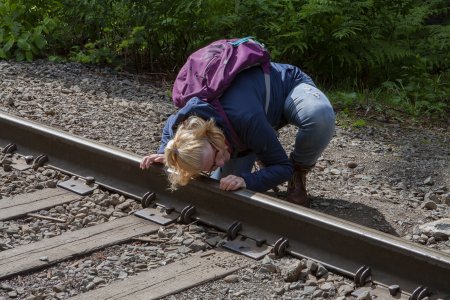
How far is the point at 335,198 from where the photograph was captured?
4.87m

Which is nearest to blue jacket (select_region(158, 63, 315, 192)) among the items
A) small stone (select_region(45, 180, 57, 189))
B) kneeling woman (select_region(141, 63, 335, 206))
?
kneeling woman (select_region(141, 63, 335, 206))

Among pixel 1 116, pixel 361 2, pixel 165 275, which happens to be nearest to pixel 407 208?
pixel 165 275

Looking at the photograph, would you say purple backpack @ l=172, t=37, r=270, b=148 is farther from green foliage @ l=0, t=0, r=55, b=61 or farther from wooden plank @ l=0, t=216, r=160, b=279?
green foliage @ l=0, t=0, r=55, b=61

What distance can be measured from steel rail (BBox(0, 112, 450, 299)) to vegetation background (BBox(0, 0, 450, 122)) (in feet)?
8.98

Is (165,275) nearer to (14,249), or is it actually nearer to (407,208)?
(14,249)

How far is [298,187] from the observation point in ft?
15.4

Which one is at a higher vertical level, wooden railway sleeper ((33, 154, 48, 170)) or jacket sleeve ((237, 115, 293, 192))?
jacket sleeve ((237, 115, 293, 192))

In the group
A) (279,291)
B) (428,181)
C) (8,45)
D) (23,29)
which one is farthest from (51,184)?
(23,29)

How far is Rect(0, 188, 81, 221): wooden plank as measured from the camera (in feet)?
14.4

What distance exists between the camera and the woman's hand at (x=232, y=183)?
165 inches

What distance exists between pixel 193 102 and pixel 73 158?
4.06 ft

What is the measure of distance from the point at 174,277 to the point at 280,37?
4513mm

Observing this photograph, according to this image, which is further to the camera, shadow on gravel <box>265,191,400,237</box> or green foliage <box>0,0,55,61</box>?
green foliage <box>0,0,55,61</box>

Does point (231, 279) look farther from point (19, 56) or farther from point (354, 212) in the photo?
point (19, 56)
